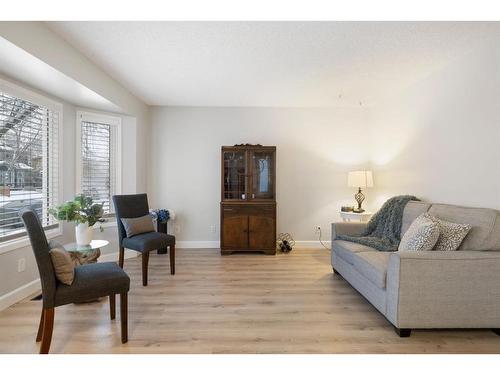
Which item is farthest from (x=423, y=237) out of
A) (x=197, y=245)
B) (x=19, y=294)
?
(x=19, y=294)

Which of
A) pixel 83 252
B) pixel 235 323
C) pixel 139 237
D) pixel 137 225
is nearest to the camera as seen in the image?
pixel 235 323

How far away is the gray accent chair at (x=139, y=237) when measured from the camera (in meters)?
2.80

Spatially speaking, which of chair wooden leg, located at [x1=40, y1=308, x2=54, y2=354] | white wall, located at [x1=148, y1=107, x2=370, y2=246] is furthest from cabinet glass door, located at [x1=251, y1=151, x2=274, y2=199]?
chair wooden leg, located at [x1=40, y1=308, x2=54, y2=354]

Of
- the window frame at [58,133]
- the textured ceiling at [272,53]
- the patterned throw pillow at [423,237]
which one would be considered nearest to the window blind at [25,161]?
the window frame at [58,133]

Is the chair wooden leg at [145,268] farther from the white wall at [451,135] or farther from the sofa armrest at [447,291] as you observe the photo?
the white wall at [451,135]

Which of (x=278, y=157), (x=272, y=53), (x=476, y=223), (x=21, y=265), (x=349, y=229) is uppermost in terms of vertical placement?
(x=272, y=53)

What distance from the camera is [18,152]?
2623 mm

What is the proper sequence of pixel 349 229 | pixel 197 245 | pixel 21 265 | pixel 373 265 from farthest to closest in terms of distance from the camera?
pixel 197 245
pixel 349 229
pixel 21 265
pixel 373 265

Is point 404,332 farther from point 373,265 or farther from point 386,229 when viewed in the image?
point 386,229

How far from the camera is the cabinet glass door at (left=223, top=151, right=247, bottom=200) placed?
4.05m

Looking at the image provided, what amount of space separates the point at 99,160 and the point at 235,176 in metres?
1.94

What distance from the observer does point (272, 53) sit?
2.49 m

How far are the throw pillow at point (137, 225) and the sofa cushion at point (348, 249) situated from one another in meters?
2.25

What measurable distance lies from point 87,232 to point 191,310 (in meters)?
1.18
